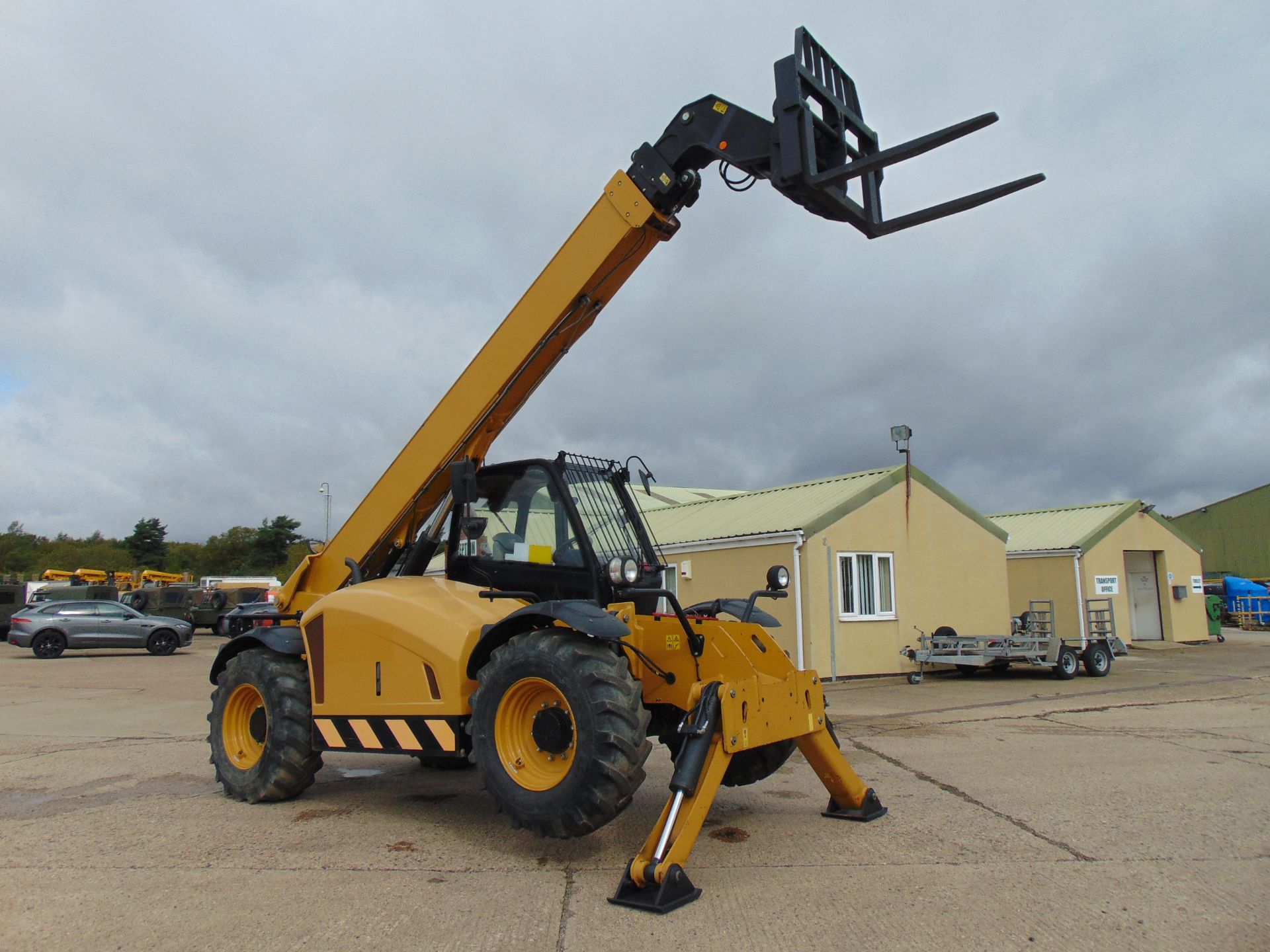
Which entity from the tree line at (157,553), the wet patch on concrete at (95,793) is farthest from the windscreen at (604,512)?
the tree line at (157,553)

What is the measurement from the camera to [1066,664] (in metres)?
15.9

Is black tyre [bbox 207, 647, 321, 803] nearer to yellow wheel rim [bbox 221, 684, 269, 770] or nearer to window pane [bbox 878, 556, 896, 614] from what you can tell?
yellow wheel rim [bbox 221, 684, 269, 770]

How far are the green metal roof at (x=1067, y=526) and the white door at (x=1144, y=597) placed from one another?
183cm

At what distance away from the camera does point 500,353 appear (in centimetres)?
636

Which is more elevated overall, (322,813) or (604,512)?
(604,512)

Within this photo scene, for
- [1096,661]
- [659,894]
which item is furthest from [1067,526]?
[659,894]


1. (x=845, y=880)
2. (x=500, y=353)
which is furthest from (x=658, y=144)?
(x=845, y=880)

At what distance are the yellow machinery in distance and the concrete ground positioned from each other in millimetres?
396

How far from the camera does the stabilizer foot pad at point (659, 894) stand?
4.02m

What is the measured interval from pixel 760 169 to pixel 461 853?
14.6 ft

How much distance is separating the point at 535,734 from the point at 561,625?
23.7 inches

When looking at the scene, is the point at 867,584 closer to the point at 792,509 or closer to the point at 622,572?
the point at 792,509

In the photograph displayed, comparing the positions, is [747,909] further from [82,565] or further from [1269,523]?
[82,565]

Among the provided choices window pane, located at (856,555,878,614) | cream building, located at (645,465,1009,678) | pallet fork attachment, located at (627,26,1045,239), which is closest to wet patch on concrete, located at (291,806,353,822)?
pallet fork attachment, located at (627,26,1045,239)
